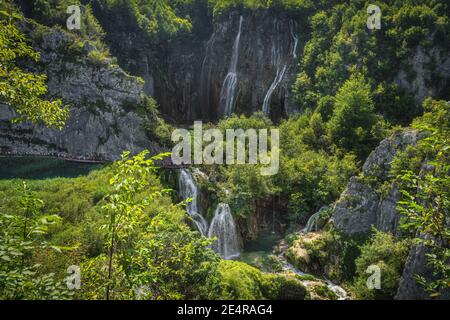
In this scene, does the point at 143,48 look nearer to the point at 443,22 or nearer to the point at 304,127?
the point at 304,127

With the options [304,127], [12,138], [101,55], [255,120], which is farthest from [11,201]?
[304,127]

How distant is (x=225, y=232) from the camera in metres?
24.0

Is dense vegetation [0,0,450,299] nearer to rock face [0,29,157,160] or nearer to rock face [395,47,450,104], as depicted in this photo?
rock face [395,47,450,104]

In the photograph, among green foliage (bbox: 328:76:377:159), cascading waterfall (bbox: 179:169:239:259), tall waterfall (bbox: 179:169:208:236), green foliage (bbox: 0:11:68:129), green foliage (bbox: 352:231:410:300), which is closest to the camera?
green foliage (bbox: 0:11:68:129)

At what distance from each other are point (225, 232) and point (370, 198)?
9.57 metres

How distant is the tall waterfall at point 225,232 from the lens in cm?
2348

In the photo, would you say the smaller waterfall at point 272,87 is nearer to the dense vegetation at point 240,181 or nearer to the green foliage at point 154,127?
the dense vegetation at point 240,181

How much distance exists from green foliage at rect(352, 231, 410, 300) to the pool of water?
19.8 meters

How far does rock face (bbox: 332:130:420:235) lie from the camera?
68.9 ft

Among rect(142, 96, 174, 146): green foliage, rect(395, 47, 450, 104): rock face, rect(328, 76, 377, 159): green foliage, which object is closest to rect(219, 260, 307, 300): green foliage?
rect(328, 76, 377, 159): green foliage

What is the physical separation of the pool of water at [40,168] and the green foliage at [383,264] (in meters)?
19.8

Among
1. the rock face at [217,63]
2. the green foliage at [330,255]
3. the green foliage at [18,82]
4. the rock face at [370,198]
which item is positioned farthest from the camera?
the rock face at [217,63]

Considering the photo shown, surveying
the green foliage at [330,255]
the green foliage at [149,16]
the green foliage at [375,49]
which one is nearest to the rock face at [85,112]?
the green foliage at [149,16]

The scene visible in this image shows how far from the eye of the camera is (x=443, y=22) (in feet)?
105
